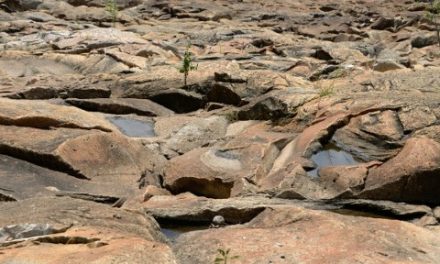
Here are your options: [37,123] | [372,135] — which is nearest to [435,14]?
[372,135]

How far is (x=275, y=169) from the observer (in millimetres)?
9727

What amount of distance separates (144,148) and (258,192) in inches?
119

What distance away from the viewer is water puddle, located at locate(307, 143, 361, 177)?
31.8 feet

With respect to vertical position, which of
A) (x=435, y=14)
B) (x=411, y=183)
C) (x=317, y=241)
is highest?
(x=317, y=241)

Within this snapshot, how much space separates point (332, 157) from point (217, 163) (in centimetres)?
195

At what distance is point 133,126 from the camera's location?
12.9m

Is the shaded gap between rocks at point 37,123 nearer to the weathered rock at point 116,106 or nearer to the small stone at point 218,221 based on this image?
the weathered rock at point 116,106

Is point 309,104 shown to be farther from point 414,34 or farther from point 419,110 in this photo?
point 414,34

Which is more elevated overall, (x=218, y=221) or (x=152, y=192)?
(x=218, y=221)

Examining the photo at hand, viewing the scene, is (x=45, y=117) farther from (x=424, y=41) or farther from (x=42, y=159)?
(x=424, y=41)

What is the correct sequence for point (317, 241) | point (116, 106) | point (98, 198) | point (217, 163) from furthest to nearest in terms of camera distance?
point (116, 106)
point (217, 163)
point (98, 198)
point (317, 241)

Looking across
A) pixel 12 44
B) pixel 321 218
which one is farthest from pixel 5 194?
pixel 12 44

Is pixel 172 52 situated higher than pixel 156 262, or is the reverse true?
pixel 156 262

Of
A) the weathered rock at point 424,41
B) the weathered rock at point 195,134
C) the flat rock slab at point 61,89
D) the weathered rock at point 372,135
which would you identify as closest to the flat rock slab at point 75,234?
the weathered rock at point 372,135
